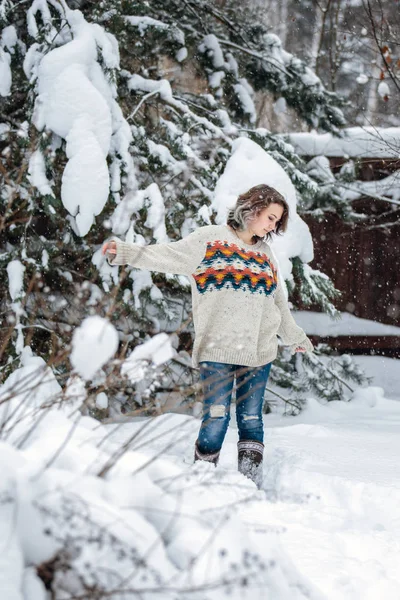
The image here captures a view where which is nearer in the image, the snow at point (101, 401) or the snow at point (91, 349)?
the snow at point (91, 349)

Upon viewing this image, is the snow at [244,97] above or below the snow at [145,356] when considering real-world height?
below

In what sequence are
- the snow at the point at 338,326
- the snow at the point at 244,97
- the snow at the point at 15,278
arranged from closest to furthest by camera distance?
the snow at the point at 15,278
the snow at the point at 244,97
the snow at the point at 338,326

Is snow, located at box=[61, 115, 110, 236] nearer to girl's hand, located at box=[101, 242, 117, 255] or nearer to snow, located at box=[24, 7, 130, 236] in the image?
snow, located at box=[24, 7, 130, 236]

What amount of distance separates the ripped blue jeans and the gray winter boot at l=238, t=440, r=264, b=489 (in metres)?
0.03

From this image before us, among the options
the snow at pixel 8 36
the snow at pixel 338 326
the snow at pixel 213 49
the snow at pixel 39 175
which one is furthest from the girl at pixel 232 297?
the snow at pixel 338 326

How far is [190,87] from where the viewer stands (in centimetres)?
869

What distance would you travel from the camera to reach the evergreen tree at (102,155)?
14.4ft

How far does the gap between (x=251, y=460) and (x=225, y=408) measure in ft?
1.04

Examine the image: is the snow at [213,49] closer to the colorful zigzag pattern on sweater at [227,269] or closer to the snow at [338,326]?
the snow at [338,326]

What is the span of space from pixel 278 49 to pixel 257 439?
16.7 feet

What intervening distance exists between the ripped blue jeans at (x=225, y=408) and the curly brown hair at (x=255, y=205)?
2.27 ft

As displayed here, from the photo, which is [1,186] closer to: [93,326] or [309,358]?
[309,358]

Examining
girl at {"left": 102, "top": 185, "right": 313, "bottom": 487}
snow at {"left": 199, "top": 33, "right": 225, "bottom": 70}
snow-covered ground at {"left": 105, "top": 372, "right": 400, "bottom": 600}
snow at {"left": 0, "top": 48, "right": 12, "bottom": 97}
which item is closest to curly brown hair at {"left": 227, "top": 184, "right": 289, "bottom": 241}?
girl at {"left": 102, "top": 185, "right": 313, "bottom": 487}

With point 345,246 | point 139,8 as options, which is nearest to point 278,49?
point 139,8
